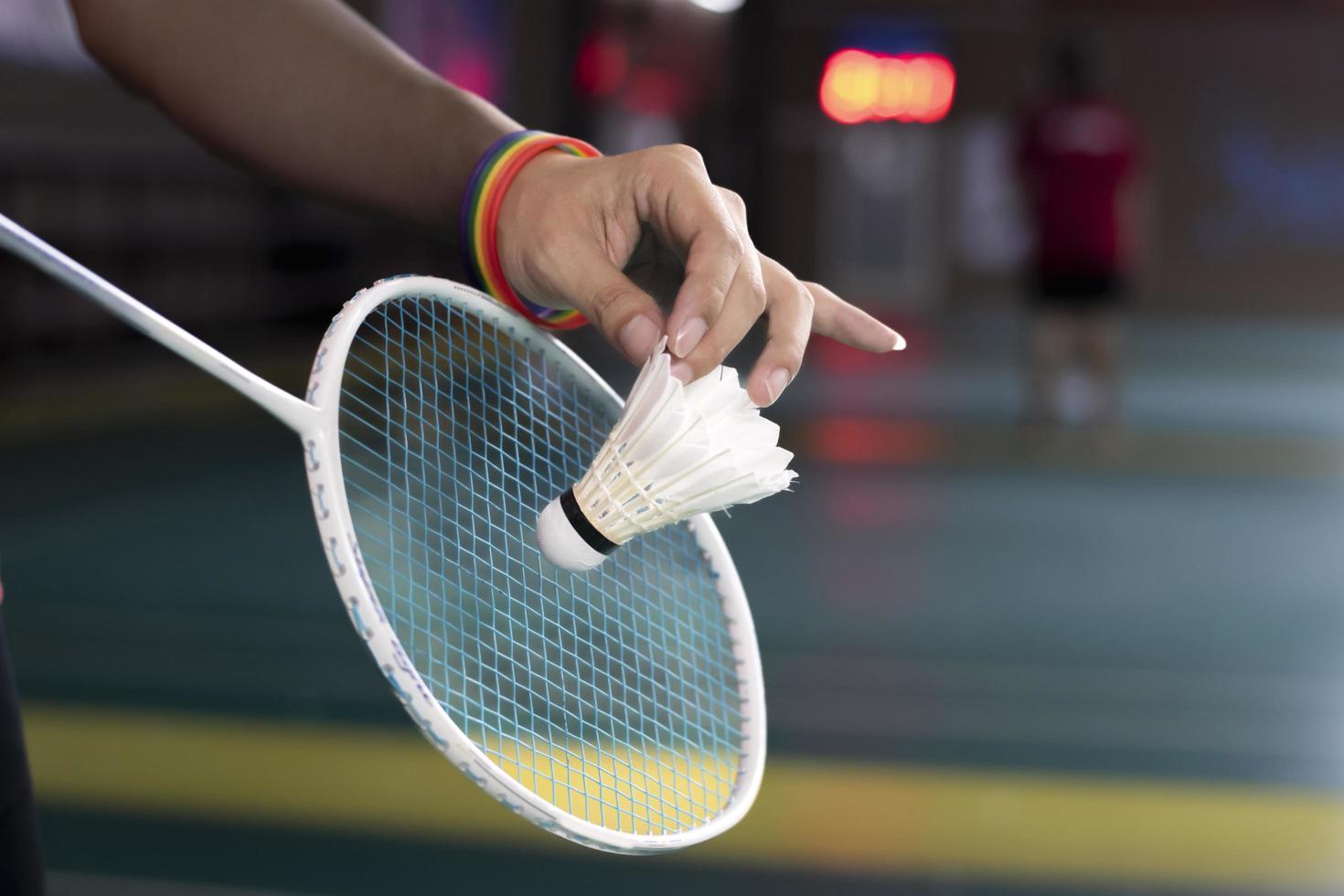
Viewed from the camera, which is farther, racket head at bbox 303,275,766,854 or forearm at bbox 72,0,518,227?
forearm at bbox 72,0,518,227

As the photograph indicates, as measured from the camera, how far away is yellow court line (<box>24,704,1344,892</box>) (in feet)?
8.09

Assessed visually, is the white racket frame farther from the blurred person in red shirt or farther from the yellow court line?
the blurred person in red shirt

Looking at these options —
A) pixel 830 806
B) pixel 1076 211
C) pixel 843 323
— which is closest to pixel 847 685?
pixel 830 806

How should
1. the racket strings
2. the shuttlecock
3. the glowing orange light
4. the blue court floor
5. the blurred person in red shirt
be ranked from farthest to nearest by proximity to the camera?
1. the glowing orange light
2. the blurred person in red shirt
3. the blue court floor
4. the racket strings
5. the shuttlecock

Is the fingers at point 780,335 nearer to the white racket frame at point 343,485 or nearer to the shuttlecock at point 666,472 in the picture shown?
the shuttlecock at point 666,472

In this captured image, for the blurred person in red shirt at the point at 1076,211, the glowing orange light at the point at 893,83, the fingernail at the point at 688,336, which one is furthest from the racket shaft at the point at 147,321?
the glowing orange light at the point at 893,83

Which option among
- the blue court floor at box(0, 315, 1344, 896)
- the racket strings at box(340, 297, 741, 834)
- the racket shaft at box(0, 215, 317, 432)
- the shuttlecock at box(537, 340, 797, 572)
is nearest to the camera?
the racket shaft at box(0, 215, 317, 432)

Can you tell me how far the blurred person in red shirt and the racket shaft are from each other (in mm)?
6764

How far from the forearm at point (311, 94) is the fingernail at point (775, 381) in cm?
25

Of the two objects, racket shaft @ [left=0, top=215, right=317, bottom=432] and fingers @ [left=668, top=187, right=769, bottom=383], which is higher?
fingers @ [left=668, top=187, right=769, bottom=383]

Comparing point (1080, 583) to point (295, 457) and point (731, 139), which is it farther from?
point (731, 139)

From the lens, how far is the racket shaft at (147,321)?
838mm

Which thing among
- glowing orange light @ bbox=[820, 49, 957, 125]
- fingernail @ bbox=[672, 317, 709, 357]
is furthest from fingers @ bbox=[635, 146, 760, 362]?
glowing orange light @ bbox=[820, 49, 957, 125]

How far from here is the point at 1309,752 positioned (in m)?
3.01
